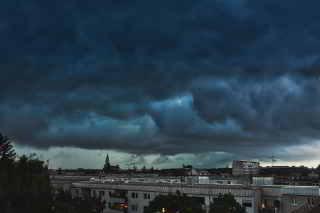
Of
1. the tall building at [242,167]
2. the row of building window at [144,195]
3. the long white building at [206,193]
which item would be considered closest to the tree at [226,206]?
the long white building at [206,193]

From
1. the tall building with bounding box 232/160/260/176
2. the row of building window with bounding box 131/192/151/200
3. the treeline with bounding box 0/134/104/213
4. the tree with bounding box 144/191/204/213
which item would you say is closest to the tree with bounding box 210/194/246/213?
the tree with bounding box 144/191/204/213

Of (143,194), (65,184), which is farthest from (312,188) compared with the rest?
(65,184)

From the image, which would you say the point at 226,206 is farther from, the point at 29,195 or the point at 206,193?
the point at 29,195

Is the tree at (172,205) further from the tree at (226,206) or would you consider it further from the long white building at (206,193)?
the long white building at (206,193)

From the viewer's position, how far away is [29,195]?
180ft

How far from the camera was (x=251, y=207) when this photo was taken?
5828 centimetres

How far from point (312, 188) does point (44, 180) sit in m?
43.1

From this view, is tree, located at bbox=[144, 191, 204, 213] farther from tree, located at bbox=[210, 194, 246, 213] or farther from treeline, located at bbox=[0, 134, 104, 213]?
treeline, located at bbox=[0, 134, 104, 213]

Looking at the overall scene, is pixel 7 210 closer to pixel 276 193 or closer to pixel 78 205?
pixel 78 205

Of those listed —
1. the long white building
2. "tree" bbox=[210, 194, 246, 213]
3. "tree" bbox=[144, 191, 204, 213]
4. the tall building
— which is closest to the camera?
"tree" bbox=[210, 194, 246, 213]

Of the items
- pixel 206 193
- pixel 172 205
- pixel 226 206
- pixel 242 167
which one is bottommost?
pixel 172 205

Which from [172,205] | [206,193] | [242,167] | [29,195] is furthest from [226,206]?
[242,167]

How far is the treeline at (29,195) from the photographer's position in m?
51.6

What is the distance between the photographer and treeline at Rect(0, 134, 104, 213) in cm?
5159
